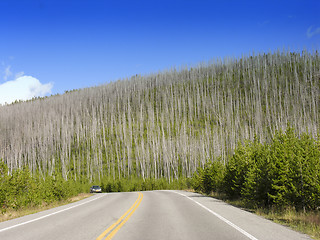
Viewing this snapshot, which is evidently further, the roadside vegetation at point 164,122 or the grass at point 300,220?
the roadside vegetation at point 164,122

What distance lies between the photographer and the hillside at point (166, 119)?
79.0 meters

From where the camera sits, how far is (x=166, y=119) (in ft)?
325

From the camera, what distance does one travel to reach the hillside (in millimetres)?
79000

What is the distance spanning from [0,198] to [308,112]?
90.8 m

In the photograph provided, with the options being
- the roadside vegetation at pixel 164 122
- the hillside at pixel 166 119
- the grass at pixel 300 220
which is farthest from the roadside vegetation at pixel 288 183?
the hillside at pixel 166 119

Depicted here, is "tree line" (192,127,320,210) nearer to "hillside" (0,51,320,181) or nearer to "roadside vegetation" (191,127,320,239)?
"roadside vegetation" (191,127,320,239)

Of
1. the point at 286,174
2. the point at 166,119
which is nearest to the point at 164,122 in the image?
the point at 166,119

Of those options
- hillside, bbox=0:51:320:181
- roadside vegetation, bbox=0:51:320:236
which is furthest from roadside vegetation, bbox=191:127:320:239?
hillside, bbox=0:51:320:181

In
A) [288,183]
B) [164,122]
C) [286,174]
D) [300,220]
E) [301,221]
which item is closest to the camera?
[301,221]

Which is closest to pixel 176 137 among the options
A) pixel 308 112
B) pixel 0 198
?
pixel 308 112

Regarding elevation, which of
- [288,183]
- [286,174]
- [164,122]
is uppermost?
[164,122]

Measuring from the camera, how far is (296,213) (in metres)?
10.8

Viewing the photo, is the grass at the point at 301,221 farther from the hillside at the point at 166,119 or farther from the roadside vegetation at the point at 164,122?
the hillside at the point at 166,119

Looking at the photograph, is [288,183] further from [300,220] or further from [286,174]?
[300,220]
